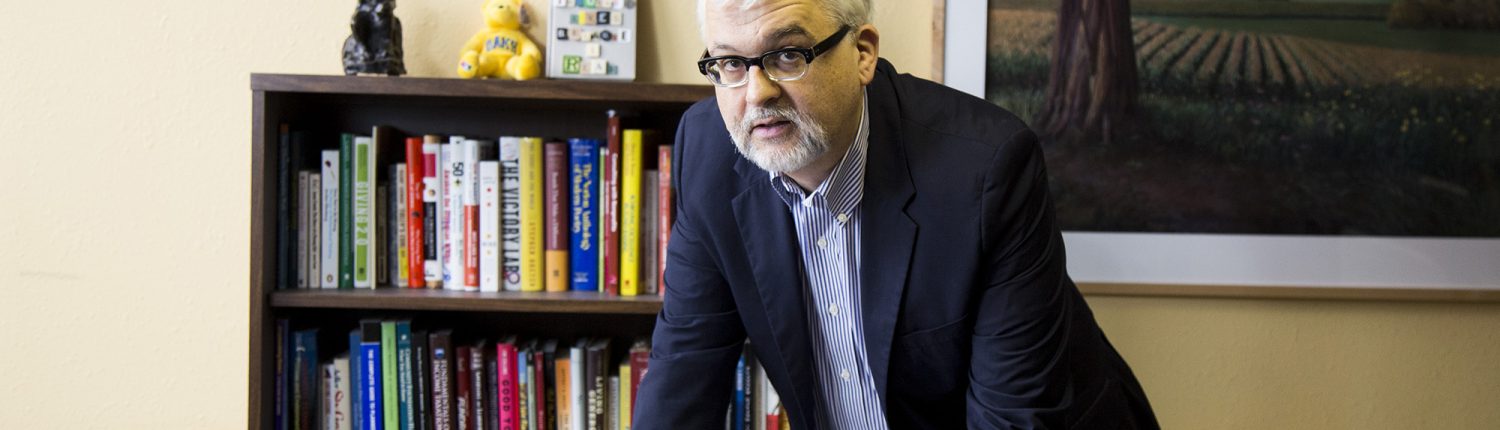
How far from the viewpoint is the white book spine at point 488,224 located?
1.59 meters

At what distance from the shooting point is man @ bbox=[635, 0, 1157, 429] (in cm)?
116

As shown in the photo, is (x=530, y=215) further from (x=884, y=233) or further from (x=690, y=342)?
(x=884, y=233)

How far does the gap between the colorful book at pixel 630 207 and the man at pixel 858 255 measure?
213 millimetres

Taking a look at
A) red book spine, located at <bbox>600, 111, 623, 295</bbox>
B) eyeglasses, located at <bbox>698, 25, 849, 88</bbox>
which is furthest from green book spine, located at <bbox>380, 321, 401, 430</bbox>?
eyeglasses, located at <bbox>698, 25, 849, 88</bbox>

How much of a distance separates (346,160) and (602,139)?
396 mm

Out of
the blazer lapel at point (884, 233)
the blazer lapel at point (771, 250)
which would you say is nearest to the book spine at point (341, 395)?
the blazer lapel at point (771, 250)

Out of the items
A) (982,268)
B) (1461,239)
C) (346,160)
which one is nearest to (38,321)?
(346,160)

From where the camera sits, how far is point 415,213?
162 cm

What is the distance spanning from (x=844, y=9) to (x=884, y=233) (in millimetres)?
264

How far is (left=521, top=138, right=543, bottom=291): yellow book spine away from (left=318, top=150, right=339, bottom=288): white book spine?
281 mm

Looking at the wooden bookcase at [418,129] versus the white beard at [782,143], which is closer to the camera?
the white beard at [782,143]

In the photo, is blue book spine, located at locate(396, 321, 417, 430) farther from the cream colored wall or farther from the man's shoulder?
the man's shoulder

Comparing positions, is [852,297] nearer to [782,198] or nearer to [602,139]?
[782,198]

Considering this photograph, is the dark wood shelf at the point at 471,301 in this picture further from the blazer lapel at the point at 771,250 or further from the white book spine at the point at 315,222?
the blazer lapel at the point at 771,250
